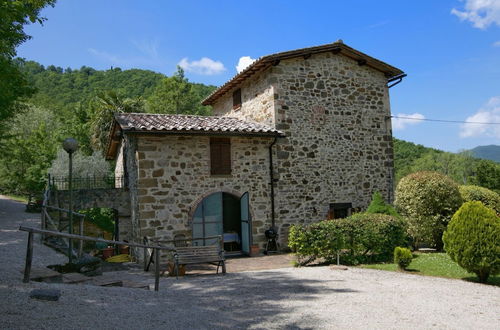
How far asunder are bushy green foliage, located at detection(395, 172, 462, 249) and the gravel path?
3.91 m

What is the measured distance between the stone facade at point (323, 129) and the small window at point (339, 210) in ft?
0.63

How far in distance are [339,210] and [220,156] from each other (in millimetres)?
4901

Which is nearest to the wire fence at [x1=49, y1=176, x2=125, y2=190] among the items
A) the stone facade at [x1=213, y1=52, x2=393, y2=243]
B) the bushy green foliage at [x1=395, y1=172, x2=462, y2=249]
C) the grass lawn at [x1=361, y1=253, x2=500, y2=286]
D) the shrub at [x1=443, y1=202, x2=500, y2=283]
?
the stone facade at [x1=213, y1=52, x2=393, y2=243]

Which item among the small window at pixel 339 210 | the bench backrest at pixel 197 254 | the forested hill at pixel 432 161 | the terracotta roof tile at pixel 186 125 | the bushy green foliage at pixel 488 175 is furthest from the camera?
the forested hill at pixel 432 161

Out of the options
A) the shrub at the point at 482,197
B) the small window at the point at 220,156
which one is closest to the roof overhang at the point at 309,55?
the small window at the point at 220,156

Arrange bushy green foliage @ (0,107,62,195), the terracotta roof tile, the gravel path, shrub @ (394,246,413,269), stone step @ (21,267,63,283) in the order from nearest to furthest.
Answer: the gravel path, stone step @ (21,267,63,283), shrub @ (394,246,413,269), the terracotta roof tile, bushy green foliage @ (0,107,62,195)

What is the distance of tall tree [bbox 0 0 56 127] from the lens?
290 inches

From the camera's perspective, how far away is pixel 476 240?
7.81m

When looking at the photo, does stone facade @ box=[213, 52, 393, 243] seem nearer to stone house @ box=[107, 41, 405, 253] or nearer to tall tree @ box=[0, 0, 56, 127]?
stone house @ box=[107, 41, 405, 253]

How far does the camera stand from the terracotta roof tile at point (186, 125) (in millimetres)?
10531

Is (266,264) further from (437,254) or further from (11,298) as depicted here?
(11,298)

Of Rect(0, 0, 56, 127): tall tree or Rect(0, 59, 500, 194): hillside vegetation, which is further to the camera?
Rect(0, 59, 500, 194): hillside vegetation

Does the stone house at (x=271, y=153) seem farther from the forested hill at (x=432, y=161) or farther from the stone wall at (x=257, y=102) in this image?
the forested hill at (x=432, y=161)

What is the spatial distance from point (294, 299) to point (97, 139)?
21748 millimetres
